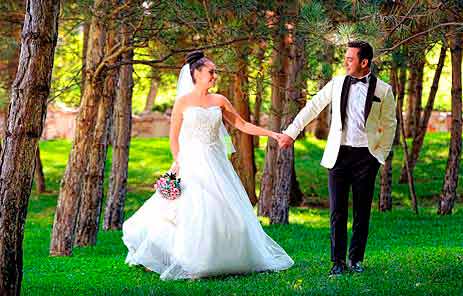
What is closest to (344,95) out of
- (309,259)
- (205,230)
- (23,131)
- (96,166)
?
(205,230)

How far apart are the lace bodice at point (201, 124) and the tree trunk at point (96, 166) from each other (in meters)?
4.51

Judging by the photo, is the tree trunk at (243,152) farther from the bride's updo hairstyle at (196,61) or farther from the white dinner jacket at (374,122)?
the white dinner jacket at (374,122)

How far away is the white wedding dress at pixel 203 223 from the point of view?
9.26 metres

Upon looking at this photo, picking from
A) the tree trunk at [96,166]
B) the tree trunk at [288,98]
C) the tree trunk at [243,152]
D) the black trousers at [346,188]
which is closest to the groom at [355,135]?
the black trousers at [346,188]

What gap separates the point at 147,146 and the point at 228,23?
63.2 ft

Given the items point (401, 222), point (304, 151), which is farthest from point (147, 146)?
point (401, 222)

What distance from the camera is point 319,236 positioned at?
50.0 feet

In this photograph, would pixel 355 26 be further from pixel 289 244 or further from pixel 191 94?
pixel 289 244

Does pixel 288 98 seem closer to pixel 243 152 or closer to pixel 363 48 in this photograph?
pixel 243 152

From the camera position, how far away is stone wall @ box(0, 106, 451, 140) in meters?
36.3

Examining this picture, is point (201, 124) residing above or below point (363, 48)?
below

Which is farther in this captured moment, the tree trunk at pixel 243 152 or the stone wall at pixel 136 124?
the stone wall at pixel 136 124

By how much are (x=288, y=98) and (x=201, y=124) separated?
6.41 meters

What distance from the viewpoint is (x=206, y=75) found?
31.7 feet
